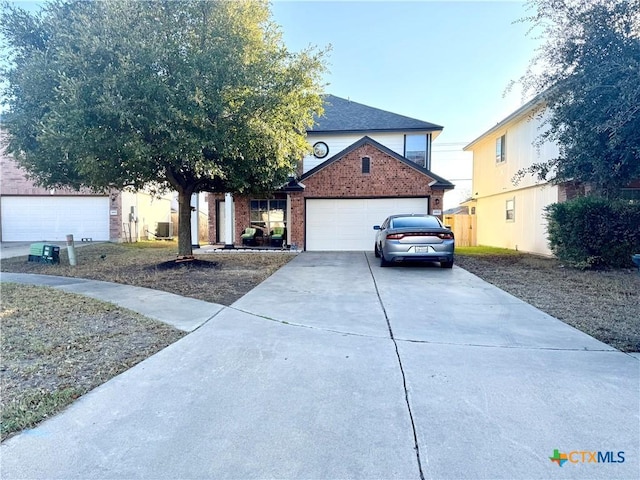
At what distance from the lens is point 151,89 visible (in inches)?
314

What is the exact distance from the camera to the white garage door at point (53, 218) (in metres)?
19.9

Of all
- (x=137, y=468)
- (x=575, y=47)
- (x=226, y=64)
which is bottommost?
(x=137, y=468)

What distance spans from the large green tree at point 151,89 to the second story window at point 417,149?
8.14 metres

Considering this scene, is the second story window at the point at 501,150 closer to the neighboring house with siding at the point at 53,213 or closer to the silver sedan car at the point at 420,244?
the silver sedan car at the point at 420,244

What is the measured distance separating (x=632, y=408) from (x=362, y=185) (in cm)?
→ 1304

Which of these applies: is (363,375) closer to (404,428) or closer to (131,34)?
(404,428)

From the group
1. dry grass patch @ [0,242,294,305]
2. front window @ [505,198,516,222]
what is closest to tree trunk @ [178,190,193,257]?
dry grass patch @ [0,242,294,305]

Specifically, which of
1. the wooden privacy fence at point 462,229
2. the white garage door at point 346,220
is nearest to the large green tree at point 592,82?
the white garage door at point 346,220

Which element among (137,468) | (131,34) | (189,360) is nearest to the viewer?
(137,468)

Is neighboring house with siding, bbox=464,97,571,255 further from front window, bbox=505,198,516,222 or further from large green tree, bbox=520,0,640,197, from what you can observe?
large green tree, bbox=520,0,640,197

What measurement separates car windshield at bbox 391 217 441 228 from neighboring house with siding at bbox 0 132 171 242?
1548 centimetres

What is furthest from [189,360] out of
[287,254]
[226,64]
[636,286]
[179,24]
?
[287,254]

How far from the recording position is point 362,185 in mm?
15570

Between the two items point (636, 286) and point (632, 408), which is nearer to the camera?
point (632, 408)
